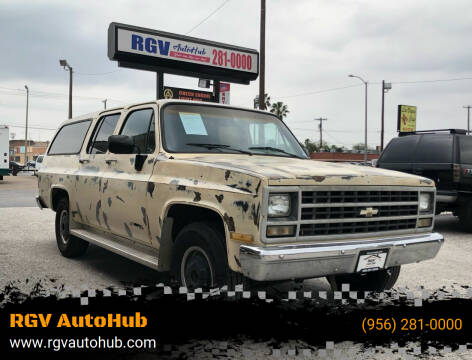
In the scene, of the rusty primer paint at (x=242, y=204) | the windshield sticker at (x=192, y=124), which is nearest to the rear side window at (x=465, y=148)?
the windshield sticker at (x=192, y=124)

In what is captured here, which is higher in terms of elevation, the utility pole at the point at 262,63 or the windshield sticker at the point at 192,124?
the utility pole at the point at 262,63

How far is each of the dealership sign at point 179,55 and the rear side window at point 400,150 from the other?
4950 mm

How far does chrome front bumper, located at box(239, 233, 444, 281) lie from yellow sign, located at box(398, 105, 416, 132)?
50.2 m

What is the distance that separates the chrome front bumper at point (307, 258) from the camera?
318 centimetres

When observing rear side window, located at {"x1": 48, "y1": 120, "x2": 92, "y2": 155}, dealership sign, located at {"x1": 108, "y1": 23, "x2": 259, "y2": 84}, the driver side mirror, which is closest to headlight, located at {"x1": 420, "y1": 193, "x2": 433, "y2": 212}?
the driver side mirror

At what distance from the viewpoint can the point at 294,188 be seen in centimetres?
335

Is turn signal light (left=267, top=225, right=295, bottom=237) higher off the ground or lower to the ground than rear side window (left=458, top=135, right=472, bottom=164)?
lower

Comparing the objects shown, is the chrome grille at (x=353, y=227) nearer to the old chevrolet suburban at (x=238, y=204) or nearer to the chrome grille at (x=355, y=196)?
the old chevrolet suburban at (x=238, y=204)

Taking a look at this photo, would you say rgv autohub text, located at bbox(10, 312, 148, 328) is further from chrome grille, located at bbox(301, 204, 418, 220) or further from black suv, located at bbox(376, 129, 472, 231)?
black suv, located at bbox(376, 129, 472, 231)

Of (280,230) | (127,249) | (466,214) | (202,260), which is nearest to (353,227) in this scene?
(280,230)

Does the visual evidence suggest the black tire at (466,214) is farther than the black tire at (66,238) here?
Yes

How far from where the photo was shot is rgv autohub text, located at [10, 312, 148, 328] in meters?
3.50

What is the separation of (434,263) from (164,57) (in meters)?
8.50

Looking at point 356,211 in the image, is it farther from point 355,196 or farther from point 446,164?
point 446,164
